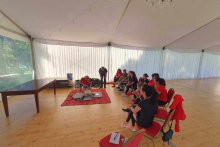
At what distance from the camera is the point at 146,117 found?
151 cm

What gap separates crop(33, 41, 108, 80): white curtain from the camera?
490 centimetres

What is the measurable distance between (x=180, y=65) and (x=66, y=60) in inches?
351

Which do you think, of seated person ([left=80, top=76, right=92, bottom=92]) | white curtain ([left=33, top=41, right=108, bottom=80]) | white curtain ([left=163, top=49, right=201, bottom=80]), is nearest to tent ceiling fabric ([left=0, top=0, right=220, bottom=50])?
white curtain ([left=33, top=41, right=108, bottom=80])

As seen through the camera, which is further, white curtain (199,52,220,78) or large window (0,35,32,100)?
white curtain (199,52,220,78)

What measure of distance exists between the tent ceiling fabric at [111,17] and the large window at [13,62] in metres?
0.80

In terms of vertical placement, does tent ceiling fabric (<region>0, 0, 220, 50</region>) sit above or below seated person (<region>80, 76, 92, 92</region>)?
above

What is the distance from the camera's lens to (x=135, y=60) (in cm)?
658

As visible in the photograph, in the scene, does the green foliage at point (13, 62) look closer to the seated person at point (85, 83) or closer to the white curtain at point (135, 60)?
the seated person at point (85, 83)

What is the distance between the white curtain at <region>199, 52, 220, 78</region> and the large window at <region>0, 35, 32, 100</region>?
1302cm

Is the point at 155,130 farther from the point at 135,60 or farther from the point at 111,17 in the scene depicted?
the point at 135,60

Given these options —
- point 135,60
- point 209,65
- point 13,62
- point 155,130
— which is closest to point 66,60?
point 13,62

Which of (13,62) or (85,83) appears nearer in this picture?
(13,62)

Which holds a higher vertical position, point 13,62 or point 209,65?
point 209,65

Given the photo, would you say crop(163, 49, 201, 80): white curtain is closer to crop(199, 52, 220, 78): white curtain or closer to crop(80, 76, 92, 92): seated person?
crop(199, 52, 220, 78): white curtain
